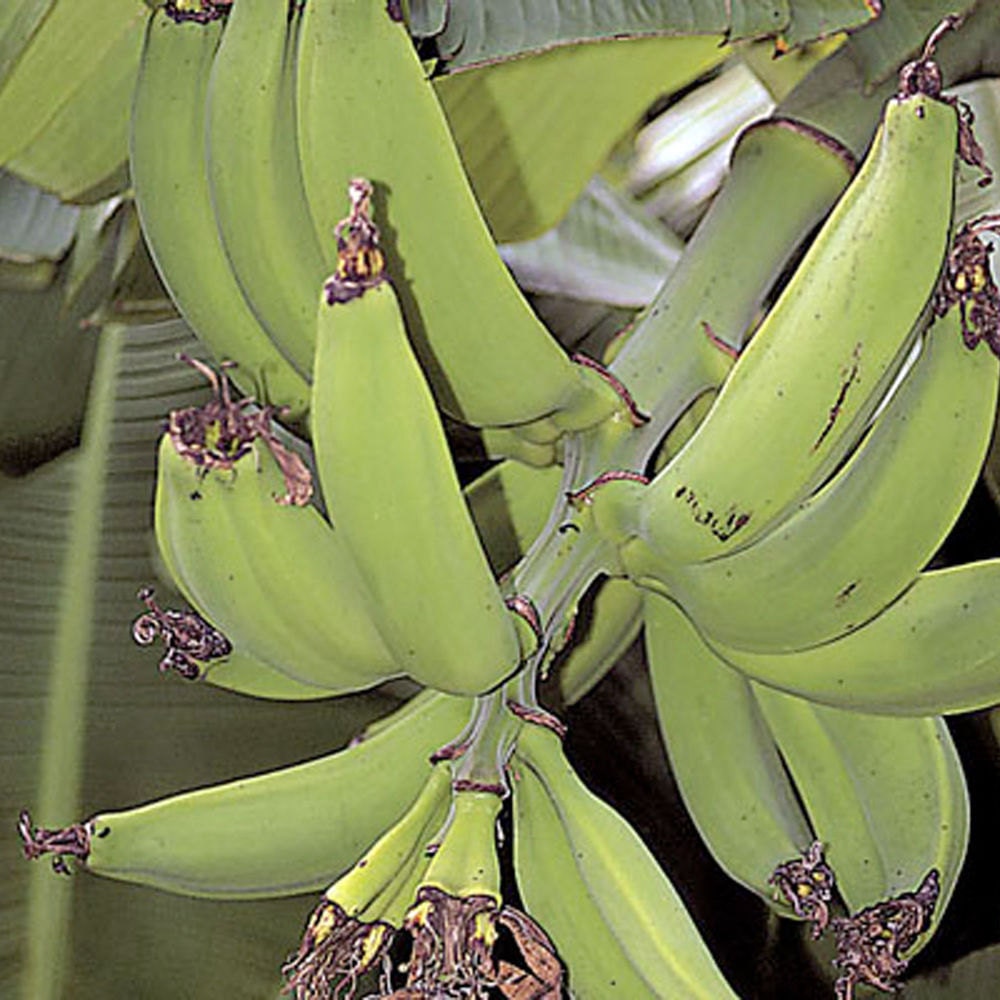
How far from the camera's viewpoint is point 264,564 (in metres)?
0.53

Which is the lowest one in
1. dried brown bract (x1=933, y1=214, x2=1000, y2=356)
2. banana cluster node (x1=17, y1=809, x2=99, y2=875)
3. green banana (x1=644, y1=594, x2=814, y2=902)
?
green banana (x1=644, y1=594, x2=814, y2=902)

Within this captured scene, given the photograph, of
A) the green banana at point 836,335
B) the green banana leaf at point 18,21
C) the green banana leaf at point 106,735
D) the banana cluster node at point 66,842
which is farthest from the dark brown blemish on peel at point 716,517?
the green banana leaf at point 106,735

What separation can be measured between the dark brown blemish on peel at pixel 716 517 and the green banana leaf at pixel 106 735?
1.60ft

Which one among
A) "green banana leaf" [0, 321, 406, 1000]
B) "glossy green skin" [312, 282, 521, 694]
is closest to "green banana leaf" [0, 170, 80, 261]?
"green banana leaf" [0, 321, 406, 1000]

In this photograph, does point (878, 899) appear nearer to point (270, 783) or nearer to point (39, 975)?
point (270, 783)

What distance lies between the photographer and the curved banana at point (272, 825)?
22.8 inches

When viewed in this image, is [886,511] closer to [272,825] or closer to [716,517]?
[716,517]

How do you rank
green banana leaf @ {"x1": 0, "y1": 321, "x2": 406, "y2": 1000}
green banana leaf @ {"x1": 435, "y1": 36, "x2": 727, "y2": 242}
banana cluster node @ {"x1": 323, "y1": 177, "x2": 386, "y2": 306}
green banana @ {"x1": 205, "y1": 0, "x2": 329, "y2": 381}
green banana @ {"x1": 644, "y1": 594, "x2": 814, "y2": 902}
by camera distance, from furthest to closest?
green banana leaf @ {"x1": 0, "y1": 321, "x2": 406, "y2": 1000} → green banana leaf @ {"x1": 435, "y1": 36, "x2": 727, "y2": 242} → green banana @ {"x1": 644, "y1": 594, "x2": 814, "y2": 902} → green banana @ {"x1": 205, "y1": 0, "x2": 329, "y2": 381} → banana cluster node @ {"x1": 323, "y1": 177, "x2": 386, "y2": 306}

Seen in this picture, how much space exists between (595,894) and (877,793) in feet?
0.53

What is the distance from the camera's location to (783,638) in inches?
22.3

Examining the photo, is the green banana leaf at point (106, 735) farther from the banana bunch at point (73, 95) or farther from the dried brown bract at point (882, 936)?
the dried brown bract at point (882, 936)

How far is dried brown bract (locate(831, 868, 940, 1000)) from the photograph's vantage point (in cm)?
61

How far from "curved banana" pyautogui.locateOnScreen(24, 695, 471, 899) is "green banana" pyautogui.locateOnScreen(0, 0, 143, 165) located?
35 cm

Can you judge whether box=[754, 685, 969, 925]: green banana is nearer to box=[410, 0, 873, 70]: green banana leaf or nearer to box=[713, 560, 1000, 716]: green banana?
box=[713, 560, 1000, 716]: green banana
